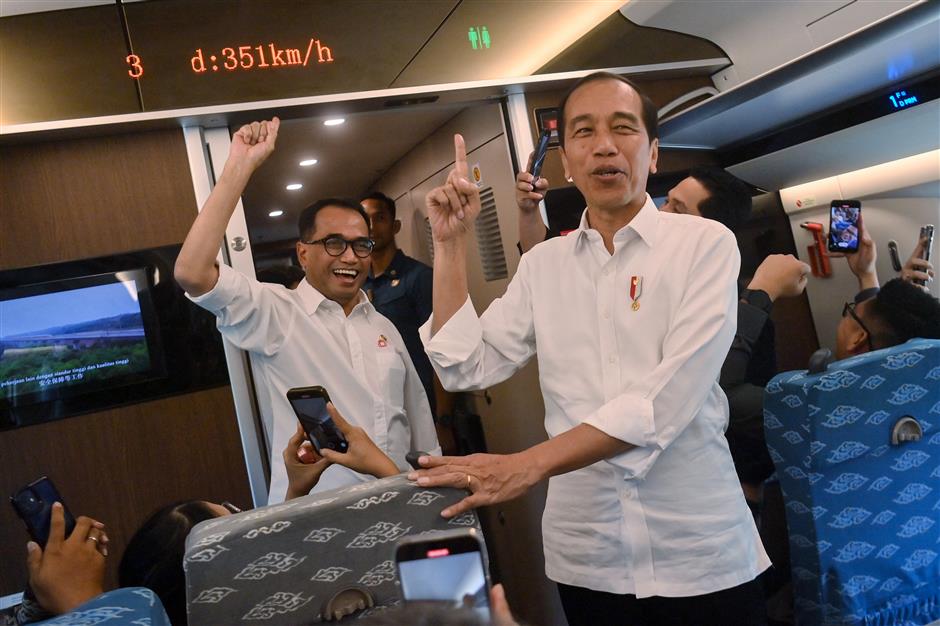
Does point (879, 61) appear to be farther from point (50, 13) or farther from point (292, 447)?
point (50, 13)

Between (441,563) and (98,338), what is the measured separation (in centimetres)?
215

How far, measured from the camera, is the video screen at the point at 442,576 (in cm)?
98

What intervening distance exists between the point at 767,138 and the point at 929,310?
2.94ft

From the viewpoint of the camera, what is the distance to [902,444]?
7.90ft

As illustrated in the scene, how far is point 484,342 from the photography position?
2053 millimetres

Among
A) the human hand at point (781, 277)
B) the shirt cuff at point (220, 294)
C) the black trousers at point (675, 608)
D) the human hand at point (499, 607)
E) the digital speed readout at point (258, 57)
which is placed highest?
the digital speed readout at point (258, 57)

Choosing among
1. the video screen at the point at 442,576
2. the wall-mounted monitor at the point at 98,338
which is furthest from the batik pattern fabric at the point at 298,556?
the wall-mounted monitor at the point at 98,338

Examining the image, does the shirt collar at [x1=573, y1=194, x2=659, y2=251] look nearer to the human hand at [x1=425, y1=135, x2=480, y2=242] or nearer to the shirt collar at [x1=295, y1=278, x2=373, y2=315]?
the human hand at [x1=425, y1=135, x2=480, y2=242]

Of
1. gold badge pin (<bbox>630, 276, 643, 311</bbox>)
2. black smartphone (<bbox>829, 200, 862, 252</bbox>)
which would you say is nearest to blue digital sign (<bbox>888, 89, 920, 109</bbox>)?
black smartphone (<bbox>829, 200, 862, 252</bbox>)

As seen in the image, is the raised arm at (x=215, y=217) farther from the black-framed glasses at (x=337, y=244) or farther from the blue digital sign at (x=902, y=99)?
the blue digital sign at (x=902, y=99)

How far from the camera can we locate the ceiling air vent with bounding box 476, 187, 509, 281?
3615 millimetres

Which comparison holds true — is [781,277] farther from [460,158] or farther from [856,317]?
[460,158]

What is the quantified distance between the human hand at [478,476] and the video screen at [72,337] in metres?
1.72

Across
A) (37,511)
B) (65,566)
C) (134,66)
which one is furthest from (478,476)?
(134,66)
